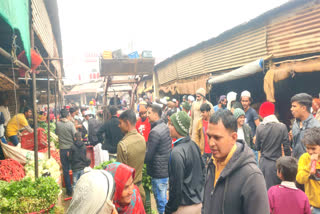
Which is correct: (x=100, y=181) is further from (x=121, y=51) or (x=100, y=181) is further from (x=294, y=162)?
(x=121, y=51)

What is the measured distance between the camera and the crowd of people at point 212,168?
5.94ft

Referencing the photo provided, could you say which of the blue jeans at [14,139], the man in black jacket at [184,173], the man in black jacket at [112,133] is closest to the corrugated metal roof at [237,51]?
the man in black jacket at [112,133]

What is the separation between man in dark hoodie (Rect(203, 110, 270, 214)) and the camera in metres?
1.79

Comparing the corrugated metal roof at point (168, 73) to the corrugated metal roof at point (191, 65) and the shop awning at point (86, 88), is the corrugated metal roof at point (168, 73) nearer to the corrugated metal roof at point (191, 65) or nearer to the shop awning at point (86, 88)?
the corrugated metal roof at point (191, 65)

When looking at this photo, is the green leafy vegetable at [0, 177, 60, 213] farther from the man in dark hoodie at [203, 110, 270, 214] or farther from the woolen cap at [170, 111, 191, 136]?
the man in dark hoodie at [203, 110, 270, 214]

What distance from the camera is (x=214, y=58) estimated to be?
1137 centimetres

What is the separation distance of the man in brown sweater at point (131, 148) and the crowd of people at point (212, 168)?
0.6 inches

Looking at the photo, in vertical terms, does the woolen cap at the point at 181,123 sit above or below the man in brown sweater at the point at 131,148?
above

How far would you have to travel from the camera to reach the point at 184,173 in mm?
3053

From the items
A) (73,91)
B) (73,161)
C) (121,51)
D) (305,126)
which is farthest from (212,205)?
(73,91)

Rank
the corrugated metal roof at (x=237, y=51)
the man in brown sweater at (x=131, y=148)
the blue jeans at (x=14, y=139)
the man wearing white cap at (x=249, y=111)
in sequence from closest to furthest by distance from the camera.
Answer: the man in brown sweater at (x=131, y=148)
the man wearing white cap at (x=249, y=111)
the blue jeans at (x=14, y=139)
the corrugated metal roof at (x=237, y=51)

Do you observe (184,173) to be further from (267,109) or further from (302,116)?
(267,109)

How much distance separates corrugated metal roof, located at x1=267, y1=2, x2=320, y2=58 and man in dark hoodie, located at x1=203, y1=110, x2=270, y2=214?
6047mm

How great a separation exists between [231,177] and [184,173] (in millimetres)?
1206
